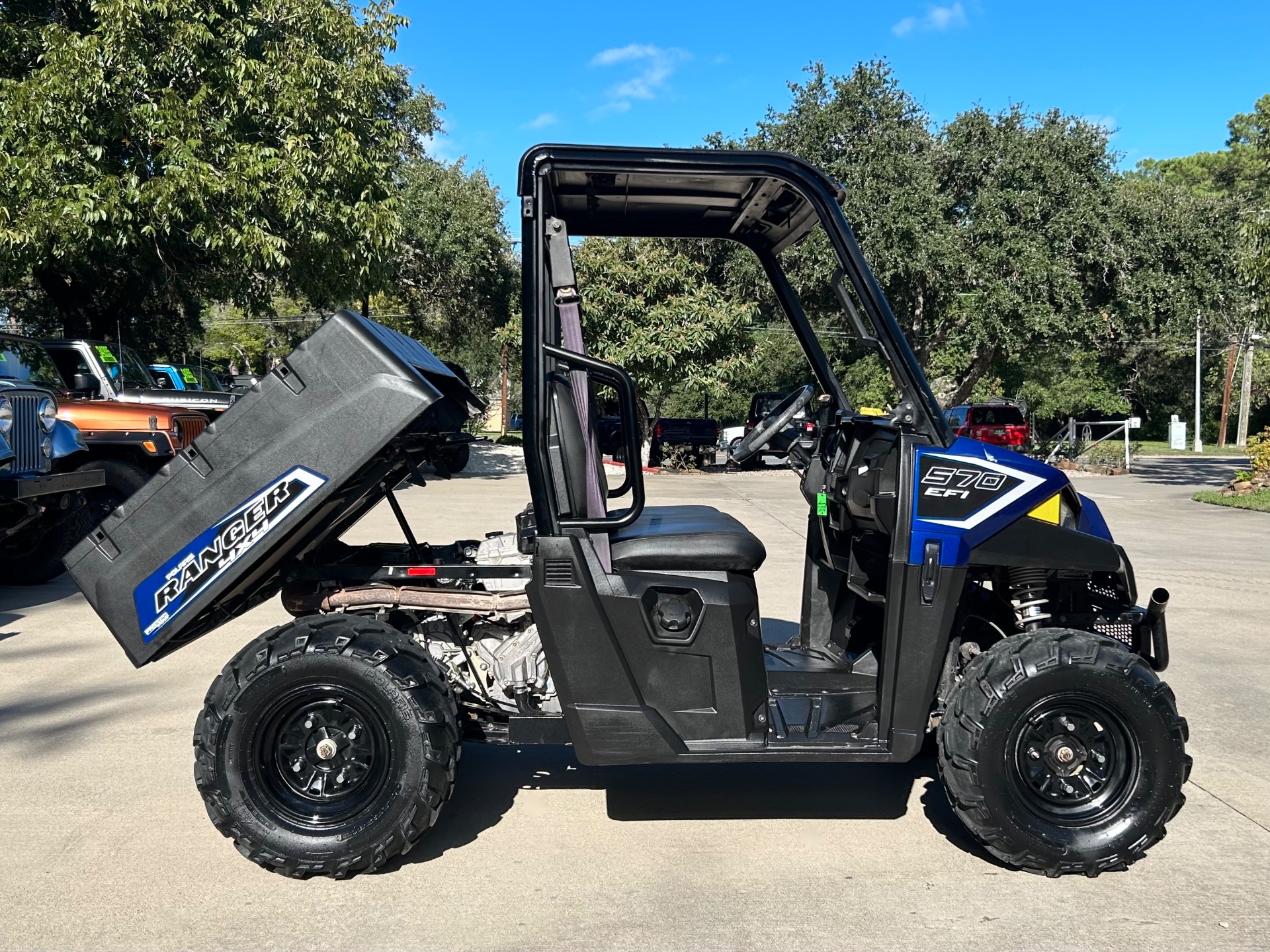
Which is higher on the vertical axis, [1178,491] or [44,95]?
[44,95]

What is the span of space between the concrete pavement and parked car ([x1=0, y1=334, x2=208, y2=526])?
14.7 ft

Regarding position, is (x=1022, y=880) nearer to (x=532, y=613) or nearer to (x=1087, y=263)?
(x=532, y=613)

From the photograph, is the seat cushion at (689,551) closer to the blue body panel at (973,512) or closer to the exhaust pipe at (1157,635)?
the blue body panel at (973,512)

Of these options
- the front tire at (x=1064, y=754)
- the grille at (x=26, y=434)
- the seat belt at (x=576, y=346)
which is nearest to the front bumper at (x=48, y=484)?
the grille at (x=26, y=434)

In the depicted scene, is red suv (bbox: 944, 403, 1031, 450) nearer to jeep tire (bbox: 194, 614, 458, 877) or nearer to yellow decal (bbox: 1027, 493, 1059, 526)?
yellow decal (bbox: 1027, 493, 1059, 526)

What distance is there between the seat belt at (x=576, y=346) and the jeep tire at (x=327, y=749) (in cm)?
75

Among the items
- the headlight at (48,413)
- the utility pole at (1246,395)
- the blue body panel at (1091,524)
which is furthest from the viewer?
the utility pole at (1246,395)

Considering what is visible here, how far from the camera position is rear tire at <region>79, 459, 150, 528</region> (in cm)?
973

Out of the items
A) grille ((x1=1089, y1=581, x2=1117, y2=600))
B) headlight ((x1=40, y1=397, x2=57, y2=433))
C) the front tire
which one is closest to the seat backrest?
the front tire

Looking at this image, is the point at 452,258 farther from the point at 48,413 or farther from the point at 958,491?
the point at 958,491

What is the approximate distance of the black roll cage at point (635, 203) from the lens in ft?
11.1

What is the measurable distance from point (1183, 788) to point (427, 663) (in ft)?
10.6

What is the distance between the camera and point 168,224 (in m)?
14.7

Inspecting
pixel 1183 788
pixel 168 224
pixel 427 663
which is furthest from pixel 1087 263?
pixel 427 663
